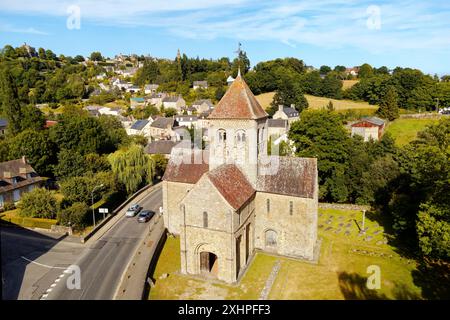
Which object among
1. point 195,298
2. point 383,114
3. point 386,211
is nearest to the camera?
point 195,298

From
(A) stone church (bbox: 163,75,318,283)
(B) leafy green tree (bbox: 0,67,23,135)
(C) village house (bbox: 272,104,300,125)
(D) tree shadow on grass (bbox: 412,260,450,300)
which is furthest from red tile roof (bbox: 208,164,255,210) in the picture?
(C) village house (bbox: 272,104,300,125)

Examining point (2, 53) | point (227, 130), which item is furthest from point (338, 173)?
point (2, 53)

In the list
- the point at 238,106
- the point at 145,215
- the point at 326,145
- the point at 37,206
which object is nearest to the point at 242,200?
the point at 238,106

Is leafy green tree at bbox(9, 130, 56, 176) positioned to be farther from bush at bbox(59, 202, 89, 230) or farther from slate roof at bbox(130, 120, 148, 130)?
slate roof at bbox(130, 120, 148, 130)

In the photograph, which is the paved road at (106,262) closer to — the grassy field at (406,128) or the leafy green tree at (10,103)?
the leafy green tree at (10,103)
